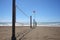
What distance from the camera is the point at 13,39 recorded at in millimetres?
6375
